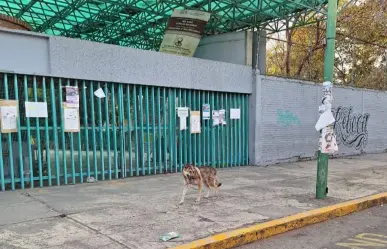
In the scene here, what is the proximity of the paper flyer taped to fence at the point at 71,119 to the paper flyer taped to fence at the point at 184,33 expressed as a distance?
5.12 metres

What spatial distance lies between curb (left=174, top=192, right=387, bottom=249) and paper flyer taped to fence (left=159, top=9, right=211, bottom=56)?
7.28 meters

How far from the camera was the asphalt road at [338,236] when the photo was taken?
4.73 m

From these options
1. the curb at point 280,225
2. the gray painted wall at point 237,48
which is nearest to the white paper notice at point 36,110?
the curb at point 280,225

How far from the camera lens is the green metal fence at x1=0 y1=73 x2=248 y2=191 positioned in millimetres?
7141

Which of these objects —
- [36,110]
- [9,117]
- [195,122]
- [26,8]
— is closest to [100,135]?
[36,110]

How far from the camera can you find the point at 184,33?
12070mm

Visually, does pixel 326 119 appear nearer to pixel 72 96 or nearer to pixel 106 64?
pixel 106 64

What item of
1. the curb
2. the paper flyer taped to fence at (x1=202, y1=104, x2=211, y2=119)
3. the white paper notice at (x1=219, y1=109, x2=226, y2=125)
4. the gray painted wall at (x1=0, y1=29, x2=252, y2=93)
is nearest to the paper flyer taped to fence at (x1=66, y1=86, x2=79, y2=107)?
the gray painted wall at (x1=0, y1=29, x2=252, y2=93)

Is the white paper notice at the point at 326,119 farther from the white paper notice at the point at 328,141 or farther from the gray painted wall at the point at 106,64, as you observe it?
the gray painted wall at the point at 106,64

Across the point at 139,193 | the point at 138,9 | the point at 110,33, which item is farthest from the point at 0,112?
the point at 110,33

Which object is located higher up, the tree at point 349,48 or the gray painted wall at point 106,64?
the tree at point 349,48

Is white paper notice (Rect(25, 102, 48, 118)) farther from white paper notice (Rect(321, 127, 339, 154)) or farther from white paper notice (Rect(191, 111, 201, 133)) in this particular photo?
white paper notice (Rect(321, 127, 339, 154))

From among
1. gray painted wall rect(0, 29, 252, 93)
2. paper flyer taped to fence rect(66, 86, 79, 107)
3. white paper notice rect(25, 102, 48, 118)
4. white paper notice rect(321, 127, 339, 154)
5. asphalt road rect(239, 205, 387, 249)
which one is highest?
gray painted wall rect(0, 29, 252, 93)

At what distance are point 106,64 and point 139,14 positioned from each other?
9436mm
